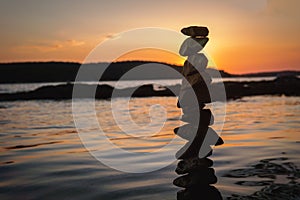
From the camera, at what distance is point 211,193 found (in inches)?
268

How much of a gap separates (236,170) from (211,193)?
7.86 feet

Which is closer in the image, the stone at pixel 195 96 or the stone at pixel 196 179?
the stone at pixel 196 179

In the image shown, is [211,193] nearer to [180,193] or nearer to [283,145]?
[180,193]

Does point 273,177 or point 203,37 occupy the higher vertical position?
point 203,37

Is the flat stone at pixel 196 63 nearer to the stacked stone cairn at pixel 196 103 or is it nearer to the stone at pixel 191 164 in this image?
the stacked stone cairn at pixel 196 103

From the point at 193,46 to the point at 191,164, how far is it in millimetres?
3164

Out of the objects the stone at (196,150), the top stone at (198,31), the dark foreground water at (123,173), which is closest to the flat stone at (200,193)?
the dark foreground water at (123,173)

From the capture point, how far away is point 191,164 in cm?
887

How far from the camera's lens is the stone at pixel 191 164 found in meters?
8.60

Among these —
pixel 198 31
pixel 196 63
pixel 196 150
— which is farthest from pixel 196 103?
pixel 198 31

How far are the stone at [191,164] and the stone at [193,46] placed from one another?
2.90m

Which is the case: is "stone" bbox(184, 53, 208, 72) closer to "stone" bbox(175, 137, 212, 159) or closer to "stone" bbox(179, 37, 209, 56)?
"stone" bbox(179, 37, 209, 56)

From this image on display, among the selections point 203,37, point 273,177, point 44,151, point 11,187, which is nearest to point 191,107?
point 203,37

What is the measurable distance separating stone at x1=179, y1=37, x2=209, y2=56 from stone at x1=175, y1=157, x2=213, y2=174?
2895 millimetres
